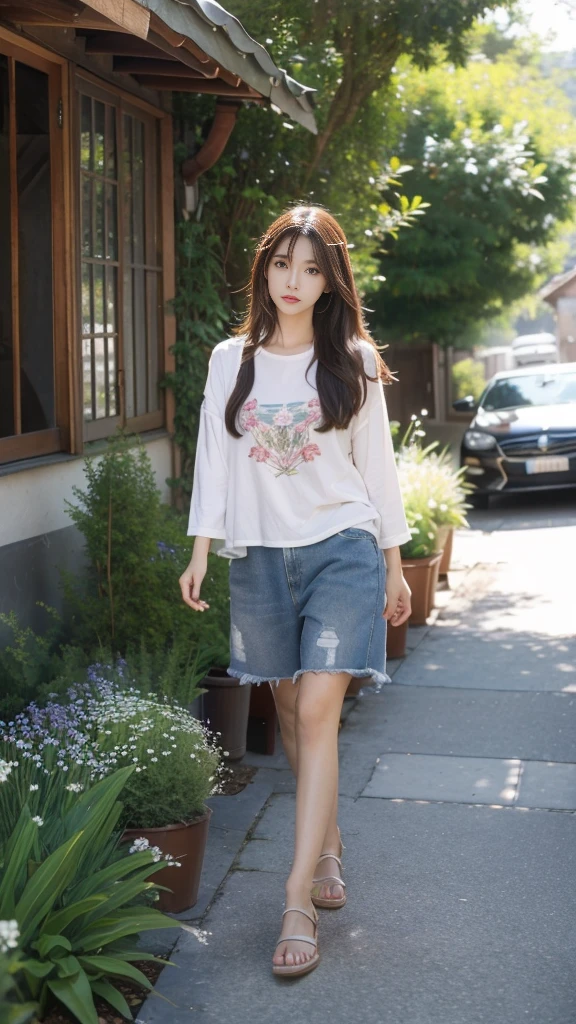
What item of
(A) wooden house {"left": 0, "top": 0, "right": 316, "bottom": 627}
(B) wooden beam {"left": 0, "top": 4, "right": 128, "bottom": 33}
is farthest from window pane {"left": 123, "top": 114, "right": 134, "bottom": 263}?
(B) wooden beam {"left": 0, "top": 4, "right": 128, "bottom": 33}

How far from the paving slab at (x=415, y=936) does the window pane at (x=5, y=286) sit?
6.55ft

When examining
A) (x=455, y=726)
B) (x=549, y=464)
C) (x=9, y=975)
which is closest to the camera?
(x=9, y=975)

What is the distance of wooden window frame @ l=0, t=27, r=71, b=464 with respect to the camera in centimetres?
498

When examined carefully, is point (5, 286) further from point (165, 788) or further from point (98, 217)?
point (165, 788)

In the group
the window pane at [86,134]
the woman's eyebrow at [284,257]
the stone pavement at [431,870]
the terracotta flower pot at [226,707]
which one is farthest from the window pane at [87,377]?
the woman's eyebrow at [284,257]

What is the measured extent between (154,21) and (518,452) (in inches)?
361

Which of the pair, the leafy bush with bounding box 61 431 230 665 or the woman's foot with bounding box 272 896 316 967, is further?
the leafy bush with bounding box 61 431 230 665

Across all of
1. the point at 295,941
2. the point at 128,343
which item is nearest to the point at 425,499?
the point at 128,343

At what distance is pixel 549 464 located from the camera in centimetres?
1273

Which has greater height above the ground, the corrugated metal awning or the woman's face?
the corrugated metal awning

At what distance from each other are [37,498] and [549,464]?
8.53 metres

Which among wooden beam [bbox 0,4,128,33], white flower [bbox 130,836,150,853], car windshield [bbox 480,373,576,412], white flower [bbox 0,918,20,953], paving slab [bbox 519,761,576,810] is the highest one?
wooden beam [bbox 0,4,128,33]

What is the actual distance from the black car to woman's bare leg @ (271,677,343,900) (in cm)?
943

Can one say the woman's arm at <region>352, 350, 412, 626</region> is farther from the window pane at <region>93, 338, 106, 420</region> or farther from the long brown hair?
the window pane at <region>93, 338, 106, 420</region>
